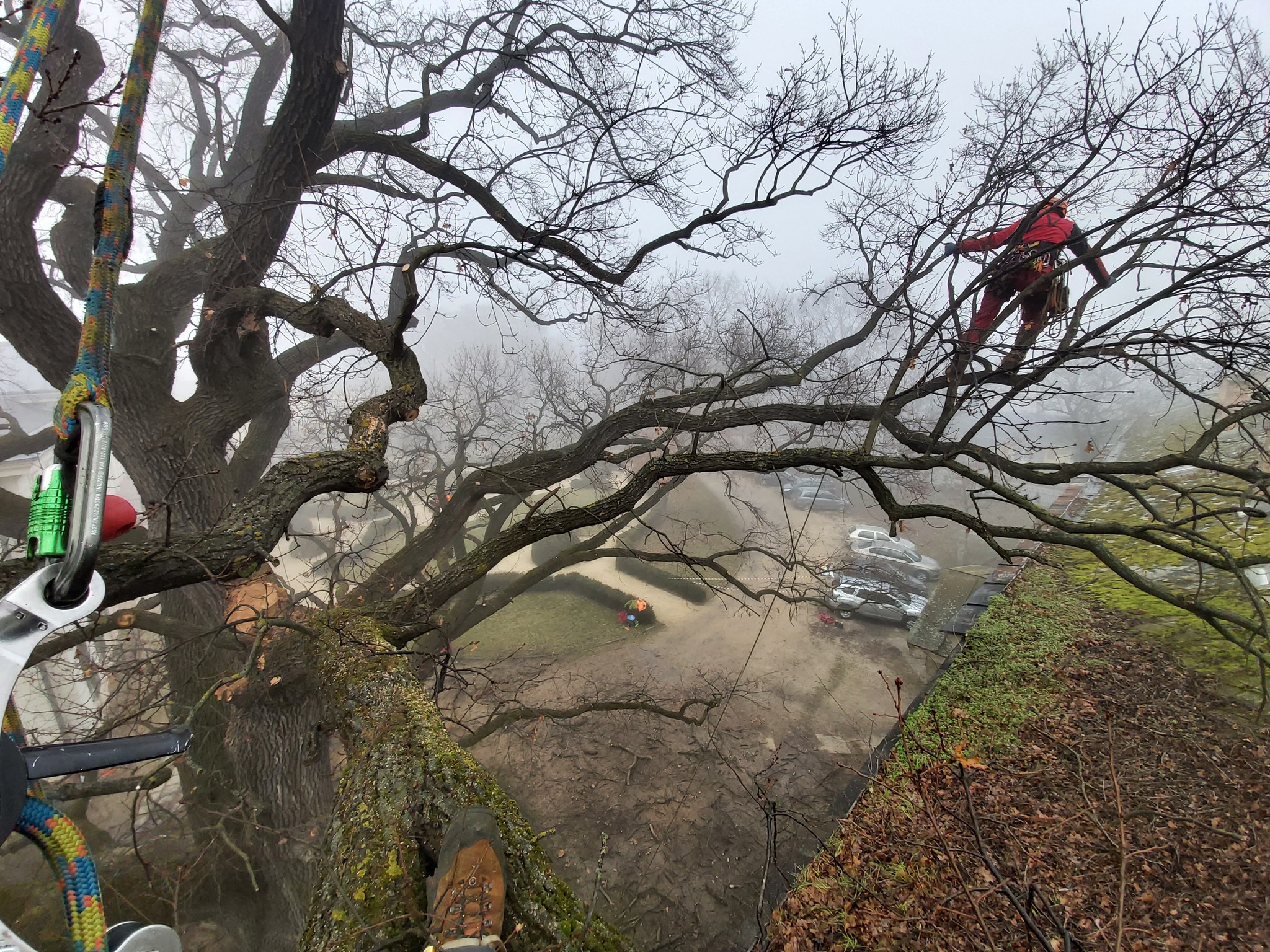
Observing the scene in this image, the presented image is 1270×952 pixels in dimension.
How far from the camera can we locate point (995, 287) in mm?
4414

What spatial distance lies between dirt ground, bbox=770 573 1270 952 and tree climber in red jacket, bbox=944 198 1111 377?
2744 mm

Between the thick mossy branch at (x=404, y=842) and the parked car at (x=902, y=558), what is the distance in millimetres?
15105

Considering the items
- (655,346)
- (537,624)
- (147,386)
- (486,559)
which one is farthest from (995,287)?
(537,624)

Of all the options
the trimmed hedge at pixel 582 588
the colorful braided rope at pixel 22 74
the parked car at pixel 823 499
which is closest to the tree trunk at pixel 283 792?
the colorful braided rope at pixel 22 74

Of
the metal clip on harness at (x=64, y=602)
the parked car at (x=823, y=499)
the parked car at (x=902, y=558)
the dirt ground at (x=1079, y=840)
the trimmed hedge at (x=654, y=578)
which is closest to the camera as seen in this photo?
the metal clip on harness at (x=64, y=602)

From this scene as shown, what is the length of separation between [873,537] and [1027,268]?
554 inches

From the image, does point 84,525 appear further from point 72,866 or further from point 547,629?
point 547,629

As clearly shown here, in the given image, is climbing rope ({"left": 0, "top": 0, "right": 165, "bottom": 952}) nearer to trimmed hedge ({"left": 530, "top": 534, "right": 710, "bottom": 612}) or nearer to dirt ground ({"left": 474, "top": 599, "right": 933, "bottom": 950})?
dirt ground ({"left": 474, "top": 599, "right": 933, "bottom": 950})

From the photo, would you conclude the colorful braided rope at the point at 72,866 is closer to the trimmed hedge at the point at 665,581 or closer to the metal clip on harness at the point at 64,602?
the metal clip on harness at the point at 64,602

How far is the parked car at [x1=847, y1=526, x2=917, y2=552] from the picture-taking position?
16.5 meters

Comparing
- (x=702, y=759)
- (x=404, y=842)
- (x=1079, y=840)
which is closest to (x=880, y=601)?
(x=702, y=759)

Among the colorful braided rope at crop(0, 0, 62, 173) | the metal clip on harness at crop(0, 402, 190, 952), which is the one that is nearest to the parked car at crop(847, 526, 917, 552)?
the metal clip on harness at crop(0, 402, 190, 952)

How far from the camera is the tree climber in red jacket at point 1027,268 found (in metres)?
3.77

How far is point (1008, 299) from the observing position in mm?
4535
